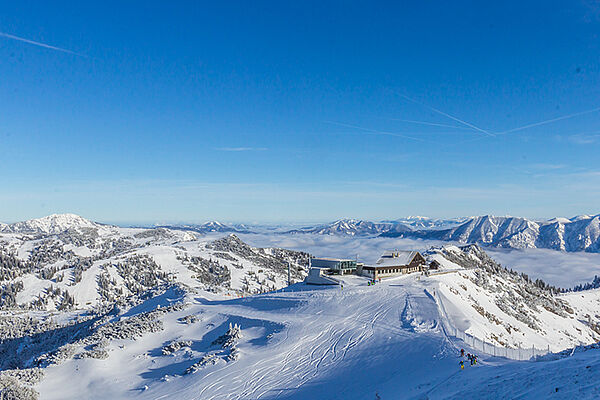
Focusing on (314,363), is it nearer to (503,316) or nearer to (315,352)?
(315,352)

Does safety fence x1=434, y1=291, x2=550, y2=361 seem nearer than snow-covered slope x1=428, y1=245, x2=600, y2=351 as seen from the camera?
Yes

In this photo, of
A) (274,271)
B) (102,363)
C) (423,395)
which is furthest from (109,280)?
(423,395)

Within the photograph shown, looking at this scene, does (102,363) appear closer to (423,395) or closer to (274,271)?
(423,395)

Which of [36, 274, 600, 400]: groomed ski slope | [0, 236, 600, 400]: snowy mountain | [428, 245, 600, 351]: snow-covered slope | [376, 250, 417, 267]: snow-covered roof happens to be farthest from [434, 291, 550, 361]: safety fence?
[376, 250, 417, 267]: snow-covered roof

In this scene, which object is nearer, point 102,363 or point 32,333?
point 102,363

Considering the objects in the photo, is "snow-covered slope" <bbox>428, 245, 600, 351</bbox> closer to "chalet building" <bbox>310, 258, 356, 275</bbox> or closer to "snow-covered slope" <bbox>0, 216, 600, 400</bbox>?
"snow-covered slope" <bbox>0, 216, 600, 400</bbox>

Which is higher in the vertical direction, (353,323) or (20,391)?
(353,323)
